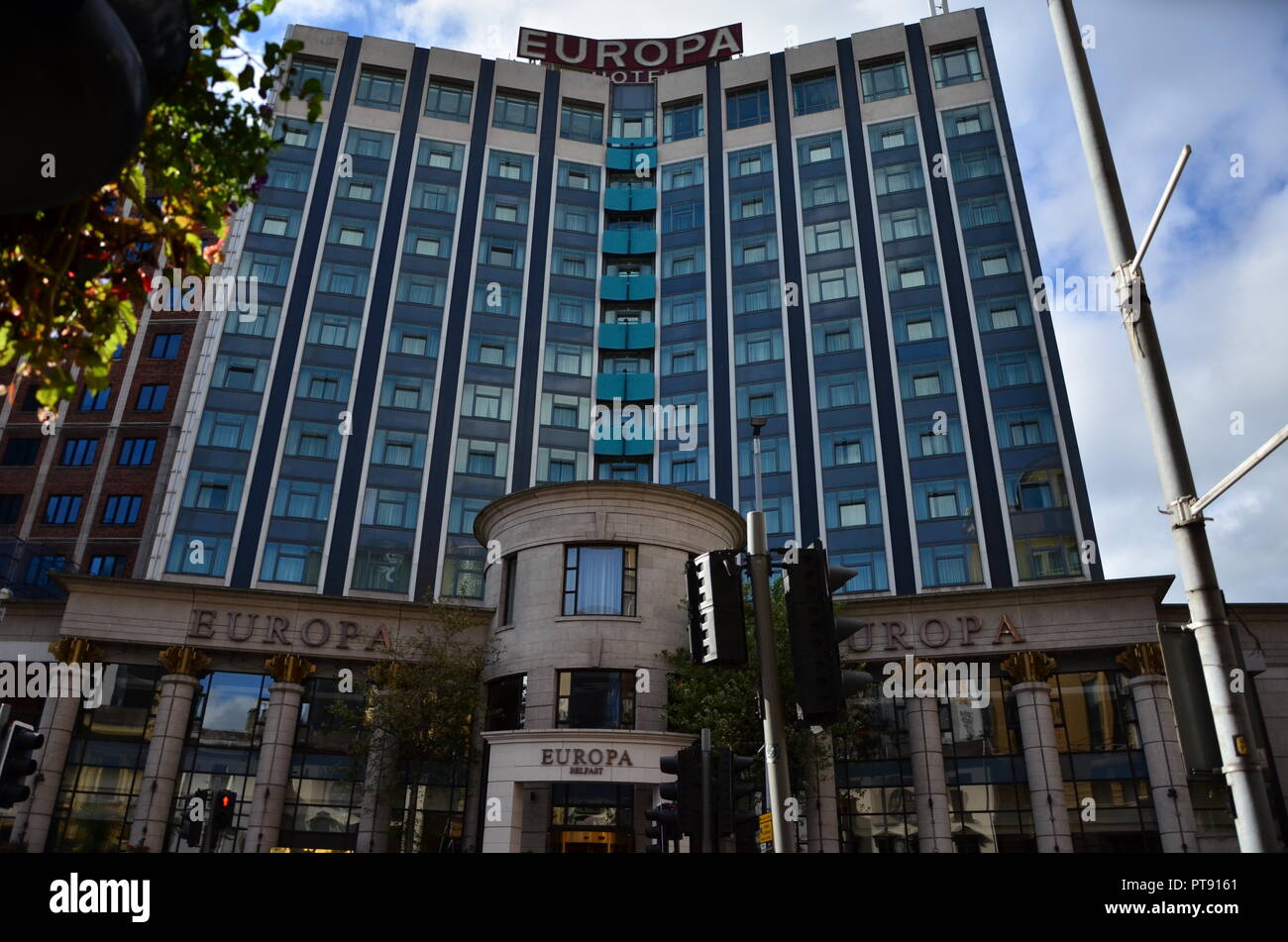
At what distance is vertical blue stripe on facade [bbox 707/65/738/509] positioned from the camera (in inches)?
2229

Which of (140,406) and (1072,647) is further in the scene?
(140,406)

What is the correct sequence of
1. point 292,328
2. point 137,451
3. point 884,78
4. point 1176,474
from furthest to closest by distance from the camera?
point 884,78 → point 292,328 → point 137,451 → point 1176,474

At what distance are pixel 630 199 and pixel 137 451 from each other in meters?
38.3

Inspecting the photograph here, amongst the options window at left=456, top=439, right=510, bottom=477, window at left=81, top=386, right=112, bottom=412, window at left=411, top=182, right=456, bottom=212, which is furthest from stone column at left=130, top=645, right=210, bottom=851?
window at left=411, top=182, right=456, bottom=212

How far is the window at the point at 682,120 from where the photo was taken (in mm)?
69769

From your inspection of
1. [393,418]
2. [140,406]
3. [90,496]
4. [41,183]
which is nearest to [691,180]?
[393,418]

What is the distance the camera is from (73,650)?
3544 centimetres

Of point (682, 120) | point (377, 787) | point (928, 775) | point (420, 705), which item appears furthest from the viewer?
point (682, 120)

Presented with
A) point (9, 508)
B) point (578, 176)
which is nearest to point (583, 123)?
point (578, 176)

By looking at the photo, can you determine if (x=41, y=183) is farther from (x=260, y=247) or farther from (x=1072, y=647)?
(x=260, y=247)

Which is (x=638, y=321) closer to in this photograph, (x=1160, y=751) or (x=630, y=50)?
(x=630, y=50)

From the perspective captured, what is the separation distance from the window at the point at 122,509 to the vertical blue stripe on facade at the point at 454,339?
18.1 metres
